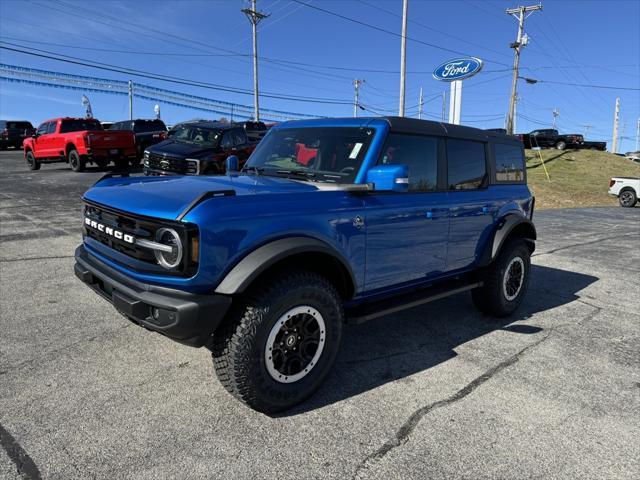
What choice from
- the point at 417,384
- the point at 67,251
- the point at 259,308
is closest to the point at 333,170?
the point at 259,308

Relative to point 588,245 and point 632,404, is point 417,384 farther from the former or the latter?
point 588,245

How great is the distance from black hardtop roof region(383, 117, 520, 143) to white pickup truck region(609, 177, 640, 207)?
19544 mm

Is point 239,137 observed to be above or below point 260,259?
above

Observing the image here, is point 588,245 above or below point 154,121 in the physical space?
below

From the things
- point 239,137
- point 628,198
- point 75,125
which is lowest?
point 628,198

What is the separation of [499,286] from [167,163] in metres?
9.26

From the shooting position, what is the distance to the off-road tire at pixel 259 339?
2695 mm

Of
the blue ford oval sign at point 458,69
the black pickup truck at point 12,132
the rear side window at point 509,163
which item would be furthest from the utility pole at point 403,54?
the black pickup truck at point 12,132

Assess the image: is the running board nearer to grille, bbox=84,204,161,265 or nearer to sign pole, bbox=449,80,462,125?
grille, bbox=84,204,161,265

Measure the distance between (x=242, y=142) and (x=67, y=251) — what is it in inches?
262

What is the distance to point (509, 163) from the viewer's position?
5.07 meters

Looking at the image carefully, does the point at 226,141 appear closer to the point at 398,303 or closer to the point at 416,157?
the point at 416,157

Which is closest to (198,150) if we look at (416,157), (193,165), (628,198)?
(193,165)

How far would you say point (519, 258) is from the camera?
494 centimetres
